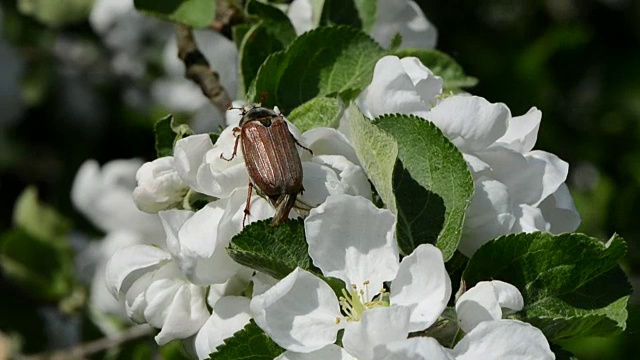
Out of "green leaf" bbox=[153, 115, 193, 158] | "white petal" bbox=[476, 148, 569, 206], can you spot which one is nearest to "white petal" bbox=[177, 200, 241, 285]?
"green leaf" bbox=[153, 115, 193, 158]

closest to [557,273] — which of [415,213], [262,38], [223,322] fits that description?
[415,213]

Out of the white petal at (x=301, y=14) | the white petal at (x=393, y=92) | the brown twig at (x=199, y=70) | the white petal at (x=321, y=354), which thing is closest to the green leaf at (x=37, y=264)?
the brown twig at (x=199, y=70)

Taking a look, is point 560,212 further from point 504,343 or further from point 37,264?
point 37,264

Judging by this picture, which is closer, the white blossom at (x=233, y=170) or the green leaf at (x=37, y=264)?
the white blossom at (x=233, y=170)

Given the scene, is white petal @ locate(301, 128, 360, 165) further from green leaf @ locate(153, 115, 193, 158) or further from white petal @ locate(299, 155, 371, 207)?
green leaf @ locate(153, 115, 193, 158)

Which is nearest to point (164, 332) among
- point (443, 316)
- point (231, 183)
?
point (231, 183)

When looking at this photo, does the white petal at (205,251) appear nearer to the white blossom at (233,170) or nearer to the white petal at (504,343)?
the white blossom at (233,170)
